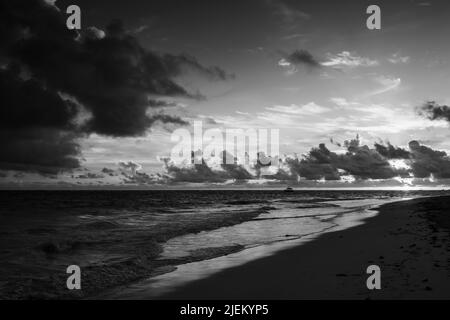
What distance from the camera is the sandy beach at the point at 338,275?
9.44 m

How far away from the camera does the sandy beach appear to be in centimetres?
944

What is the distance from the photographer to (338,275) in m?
11.5

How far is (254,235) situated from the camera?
80.7 ft

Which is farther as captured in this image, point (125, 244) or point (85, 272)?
point (125, 244)

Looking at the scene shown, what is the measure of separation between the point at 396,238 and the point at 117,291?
14.6m

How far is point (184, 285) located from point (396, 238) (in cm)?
1285
